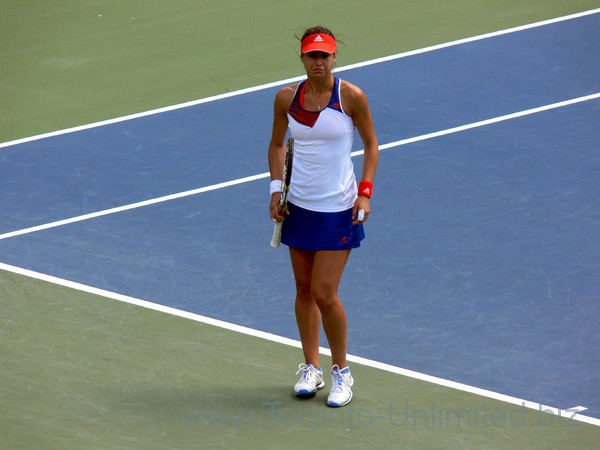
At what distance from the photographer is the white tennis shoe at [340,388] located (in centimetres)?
848

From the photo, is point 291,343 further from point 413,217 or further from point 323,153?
point 413,217

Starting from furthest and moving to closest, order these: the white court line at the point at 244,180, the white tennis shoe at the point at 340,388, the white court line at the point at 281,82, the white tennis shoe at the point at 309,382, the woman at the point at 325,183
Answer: the white court line at the point at 281,82 < the white court line at the point at 244,180 < the white tennis shoe at the point at 309,382 < the white tennis shoe at the point at 340,388 < the woman at the point at 325,183

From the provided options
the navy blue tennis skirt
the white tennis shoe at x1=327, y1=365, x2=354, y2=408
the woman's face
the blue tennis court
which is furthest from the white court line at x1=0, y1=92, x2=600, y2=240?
the woman's face

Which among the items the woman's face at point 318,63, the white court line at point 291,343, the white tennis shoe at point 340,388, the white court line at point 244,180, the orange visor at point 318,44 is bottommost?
the white tennis shoe at point 340,388

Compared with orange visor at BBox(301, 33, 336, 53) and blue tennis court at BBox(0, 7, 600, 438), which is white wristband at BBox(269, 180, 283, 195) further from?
blue tennis court at BBox(0, 7, 600, 438)

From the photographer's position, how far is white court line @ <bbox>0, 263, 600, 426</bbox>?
27.3ft

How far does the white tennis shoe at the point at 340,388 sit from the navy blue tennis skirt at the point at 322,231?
0.83 m

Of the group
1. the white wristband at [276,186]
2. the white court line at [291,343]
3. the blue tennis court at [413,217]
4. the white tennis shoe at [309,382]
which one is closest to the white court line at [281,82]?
the blue tennis court at [413,217]

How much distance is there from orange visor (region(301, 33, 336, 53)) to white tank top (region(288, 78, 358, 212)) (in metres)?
0.28

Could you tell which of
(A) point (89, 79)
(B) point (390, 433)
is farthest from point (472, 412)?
(A) point (89, 79)

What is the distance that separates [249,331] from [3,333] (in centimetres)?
181

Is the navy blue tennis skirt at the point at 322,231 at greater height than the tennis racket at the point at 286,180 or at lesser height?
lesser

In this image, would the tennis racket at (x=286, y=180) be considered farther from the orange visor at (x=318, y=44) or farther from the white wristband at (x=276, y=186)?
the orange visor at (x=318, y=44)

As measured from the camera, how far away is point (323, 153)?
837 centimetres
